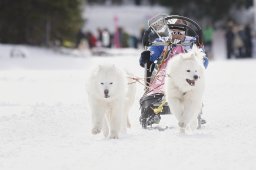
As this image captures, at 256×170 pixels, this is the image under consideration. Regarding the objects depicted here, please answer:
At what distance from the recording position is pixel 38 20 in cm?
3859

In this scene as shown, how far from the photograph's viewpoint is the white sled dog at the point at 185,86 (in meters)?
8.11

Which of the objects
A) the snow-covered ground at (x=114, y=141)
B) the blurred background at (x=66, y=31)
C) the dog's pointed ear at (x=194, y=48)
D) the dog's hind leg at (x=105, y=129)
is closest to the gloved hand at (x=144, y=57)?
the snow-covered ground at (x=114, y=141)

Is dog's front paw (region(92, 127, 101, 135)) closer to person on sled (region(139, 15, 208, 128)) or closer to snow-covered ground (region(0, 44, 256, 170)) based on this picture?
snow-covered ground (region(0, 44, 256, 170))

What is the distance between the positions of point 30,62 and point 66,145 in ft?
77.5

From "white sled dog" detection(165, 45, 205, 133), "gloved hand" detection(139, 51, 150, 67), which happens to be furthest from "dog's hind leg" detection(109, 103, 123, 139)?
"gloved hand" detection(139, 51, 150, 67)

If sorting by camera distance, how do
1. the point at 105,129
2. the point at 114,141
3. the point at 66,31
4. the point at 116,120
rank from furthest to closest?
the point at 66,31, the point at 105,129, the point at 116,120, the point at 114,141

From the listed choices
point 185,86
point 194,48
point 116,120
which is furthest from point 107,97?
point 194,48

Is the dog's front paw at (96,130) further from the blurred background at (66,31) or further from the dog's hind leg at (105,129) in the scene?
the blurred background at (66,31)

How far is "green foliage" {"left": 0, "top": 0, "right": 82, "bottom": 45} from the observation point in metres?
37.8

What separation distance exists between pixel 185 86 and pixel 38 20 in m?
30.9

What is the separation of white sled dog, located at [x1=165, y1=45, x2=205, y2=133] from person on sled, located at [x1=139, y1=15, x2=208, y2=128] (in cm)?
87

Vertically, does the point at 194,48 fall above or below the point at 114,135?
above

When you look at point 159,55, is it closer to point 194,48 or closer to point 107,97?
point 194,48

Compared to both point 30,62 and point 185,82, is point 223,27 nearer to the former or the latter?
point 30,62
